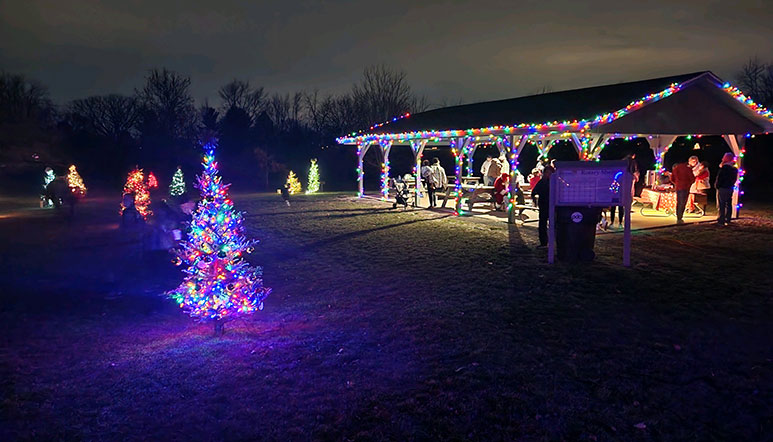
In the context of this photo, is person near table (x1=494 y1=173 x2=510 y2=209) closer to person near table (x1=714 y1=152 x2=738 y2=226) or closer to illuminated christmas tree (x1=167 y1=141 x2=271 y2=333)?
person near table (x1=714 y1=152 x2=738 y2=226)

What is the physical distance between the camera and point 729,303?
20.4ft

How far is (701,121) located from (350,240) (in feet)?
29.4

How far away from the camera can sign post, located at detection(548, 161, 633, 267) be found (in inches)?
320

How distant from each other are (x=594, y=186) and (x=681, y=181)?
6.08 meters

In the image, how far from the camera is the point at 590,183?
8234 millimetres

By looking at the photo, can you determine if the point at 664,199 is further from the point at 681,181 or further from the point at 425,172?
the point at 425,172

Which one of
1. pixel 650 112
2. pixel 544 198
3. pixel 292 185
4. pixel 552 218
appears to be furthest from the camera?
pixel 292 185

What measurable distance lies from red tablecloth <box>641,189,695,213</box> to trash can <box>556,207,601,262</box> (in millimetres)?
7822

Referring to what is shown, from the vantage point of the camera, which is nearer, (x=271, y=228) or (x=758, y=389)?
(x=758, y=389)

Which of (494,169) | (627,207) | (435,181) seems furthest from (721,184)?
(435,181)

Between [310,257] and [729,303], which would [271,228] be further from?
[729,303]

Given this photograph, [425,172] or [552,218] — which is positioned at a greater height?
[425,172]

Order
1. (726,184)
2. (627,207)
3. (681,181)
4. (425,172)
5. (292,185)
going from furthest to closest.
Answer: (292,185) → (425,172) → (681,181) → (726,184) → (627,207)

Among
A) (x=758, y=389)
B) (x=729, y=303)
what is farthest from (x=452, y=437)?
(x=729, y=303)
